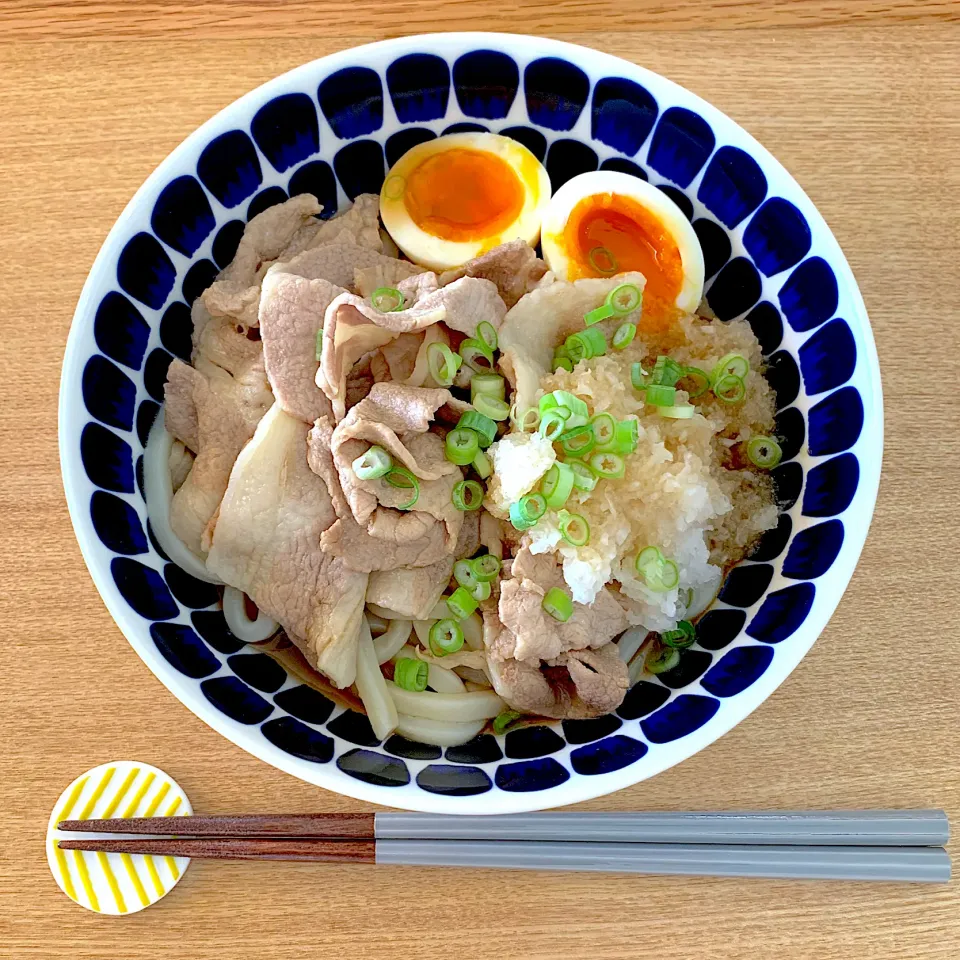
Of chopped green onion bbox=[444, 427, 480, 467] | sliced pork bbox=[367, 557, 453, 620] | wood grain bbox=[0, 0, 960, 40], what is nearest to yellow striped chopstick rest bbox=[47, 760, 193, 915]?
sliced pork bbox=[367, 557, 453, 620]

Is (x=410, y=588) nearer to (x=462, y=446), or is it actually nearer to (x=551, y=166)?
(x=462, y=446)

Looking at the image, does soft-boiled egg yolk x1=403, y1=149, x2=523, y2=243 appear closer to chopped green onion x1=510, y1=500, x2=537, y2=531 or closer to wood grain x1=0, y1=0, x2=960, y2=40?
wood grain x1=0, y1=0, x2=960, y2=40

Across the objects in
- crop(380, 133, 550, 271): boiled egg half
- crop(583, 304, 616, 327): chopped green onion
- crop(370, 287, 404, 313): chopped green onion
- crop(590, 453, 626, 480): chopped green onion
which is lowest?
crop(590, 453, 626, 480): chopped green onion

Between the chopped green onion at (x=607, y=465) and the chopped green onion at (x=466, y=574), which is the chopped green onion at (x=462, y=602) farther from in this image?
the chopped green onion at (x=607, y=465)

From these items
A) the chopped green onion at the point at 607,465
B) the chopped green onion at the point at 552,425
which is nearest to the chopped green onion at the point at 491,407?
the chopped green onion at the point at 552,425

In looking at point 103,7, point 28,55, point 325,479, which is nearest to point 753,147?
point 325,479

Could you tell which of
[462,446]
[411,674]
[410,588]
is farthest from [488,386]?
[411,674]
